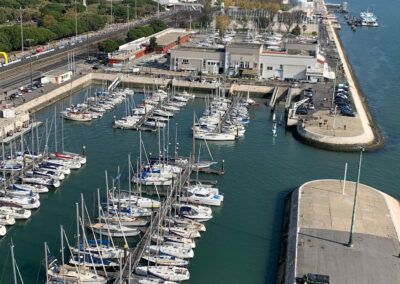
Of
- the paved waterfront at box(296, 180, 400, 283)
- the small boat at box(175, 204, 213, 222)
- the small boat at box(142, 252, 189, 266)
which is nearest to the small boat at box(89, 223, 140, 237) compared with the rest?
the small boat at box(142, 252, 189, 266)

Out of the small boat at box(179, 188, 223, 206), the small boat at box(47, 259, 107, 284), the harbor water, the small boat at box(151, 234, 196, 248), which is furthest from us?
the small boat at box(179, 188, 223, 206)

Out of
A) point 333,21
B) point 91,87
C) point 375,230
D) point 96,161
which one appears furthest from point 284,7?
point 375,230

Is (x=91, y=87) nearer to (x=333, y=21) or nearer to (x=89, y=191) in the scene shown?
(x=89, y=191)

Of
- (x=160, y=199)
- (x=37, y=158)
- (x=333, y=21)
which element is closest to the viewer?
(x=160, y=199)

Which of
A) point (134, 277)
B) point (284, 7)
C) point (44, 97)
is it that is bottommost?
point (134, 277)

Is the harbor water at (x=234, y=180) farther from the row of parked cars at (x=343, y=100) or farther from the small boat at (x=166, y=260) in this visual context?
the row of parked cars at (x=343, y=100)

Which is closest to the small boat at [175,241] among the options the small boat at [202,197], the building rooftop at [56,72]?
the small boat at [202,197]

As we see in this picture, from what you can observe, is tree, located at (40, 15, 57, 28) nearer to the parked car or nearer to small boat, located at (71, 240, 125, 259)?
the parked car
